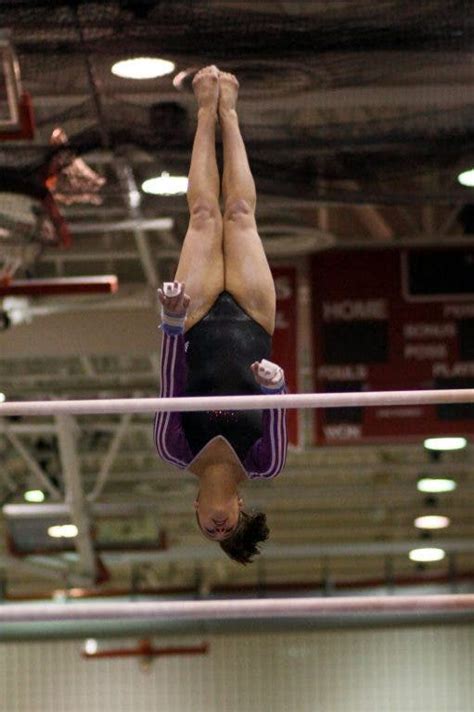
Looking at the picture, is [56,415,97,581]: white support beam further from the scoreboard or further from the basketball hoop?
the basketball hoop

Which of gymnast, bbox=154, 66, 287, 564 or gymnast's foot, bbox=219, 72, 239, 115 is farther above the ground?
gymnast's foot, bbox=219, 72, 239, 115

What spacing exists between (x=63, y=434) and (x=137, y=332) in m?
1.48

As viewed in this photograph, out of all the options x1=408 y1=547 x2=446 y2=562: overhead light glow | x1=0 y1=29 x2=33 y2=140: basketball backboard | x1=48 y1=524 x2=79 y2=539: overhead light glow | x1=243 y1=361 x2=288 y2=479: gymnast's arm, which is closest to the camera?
x1=243 y1=361 x2=288 y2=479: gymnast's arm

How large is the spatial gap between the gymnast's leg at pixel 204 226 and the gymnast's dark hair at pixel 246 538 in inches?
30.1

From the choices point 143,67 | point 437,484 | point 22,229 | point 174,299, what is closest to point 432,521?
point 437,484

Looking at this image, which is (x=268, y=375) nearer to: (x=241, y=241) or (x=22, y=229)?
(x=241, y=241)

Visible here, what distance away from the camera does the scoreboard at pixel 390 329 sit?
10359 mm

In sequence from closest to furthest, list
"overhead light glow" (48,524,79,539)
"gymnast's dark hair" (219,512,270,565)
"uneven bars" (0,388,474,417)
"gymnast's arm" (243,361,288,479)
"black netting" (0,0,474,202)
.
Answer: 1. "uneven bars" (0,388,474,417)
2. "gymnast's arm" (243,361,288,479)
3. "gymnast's dark hair" (219,512,270,565)
4. "black netting" (0,0,474,202)
5. "overhead light glow" (48,524,79,539)

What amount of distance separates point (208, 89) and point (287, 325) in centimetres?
400

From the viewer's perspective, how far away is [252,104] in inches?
323

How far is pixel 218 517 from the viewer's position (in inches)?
230

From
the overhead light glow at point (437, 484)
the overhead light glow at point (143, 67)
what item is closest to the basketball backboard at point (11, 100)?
the overhead light glow at point (143, 67)

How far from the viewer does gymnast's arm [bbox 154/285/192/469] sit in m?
5.47

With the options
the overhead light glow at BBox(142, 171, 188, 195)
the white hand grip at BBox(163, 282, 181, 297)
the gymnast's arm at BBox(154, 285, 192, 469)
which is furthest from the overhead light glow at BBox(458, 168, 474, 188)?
the white hand grip at BBox(163, 282, 181, 297)
